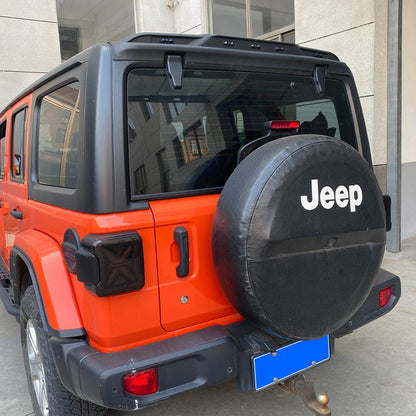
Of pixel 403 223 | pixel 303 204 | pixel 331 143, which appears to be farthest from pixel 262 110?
pixel 403 223

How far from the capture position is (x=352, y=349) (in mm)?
Answer: 3066

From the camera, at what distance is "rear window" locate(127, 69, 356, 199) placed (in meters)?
1.81

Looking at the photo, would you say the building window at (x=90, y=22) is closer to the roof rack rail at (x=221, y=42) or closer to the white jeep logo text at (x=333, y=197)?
the roof rack rail at (x=221, y=42)

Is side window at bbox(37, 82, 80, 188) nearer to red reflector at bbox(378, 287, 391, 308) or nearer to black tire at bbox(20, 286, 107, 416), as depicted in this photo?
black tire at bbox(20, 286, 107, 416)

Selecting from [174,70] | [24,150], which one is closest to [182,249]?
[174,70]

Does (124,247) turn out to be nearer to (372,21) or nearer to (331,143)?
(331,143)

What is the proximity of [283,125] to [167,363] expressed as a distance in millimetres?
1241

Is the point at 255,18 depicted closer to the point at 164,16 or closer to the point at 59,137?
the point at 164,16

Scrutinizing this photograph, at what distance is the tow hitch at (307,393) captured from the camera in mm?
1856

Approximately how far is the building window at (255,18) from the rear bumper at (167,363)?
232 inches

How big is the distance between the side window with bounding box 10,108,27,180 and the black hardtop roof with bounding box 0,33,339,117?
16.9 inches

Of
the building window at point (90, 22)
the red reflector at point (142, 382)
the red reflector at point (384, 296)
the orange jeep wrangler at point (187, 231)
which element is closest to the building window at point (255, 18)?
the building window at point (90, 22)

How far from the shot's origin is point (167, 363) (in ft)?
5.54

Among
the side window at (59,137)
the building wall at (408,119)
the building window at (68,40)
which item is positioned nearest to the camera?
the side window at (59,137)
